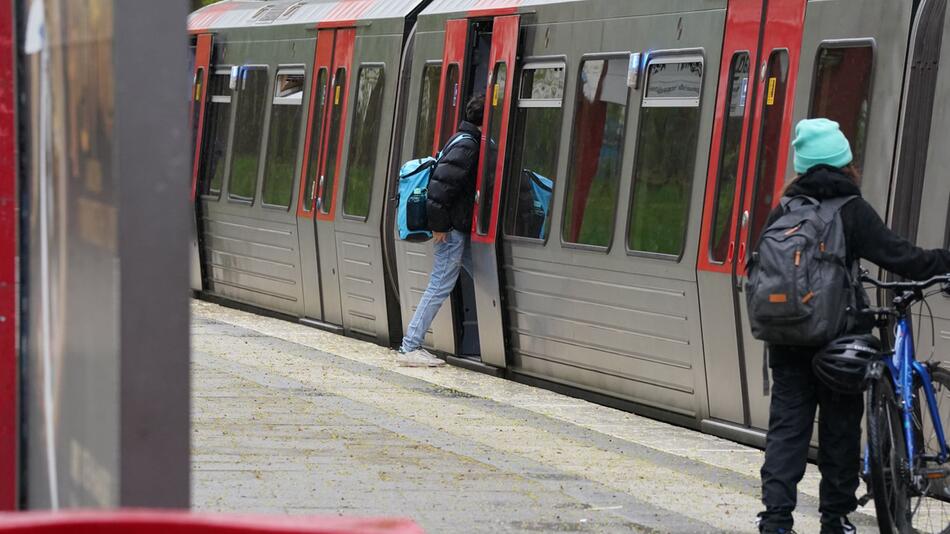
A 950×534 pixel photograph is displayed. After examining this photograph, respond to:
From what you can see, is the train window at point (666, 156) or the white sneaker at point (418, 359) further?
A: the white sneaker at point (418, 359)

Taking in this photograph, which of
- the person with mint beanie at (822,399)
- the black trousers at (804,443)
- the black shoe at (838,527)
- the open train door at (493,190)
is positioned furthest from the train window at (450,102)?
the black shoe at (838,527)

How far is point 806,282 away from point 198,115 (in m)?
13.6

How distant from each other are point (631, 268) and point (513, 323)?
174cm

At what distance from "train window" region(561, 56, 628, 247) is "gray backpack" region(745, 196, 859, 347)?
4.32 m

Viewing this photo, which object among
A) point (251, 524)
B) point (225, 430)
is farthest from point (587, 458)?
point (251, 524)

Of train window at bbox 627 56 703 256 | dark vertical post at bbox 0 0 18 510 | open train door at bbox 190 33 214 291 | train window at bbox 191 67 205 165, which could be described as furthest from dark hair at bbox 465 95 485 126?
dark vertical post at bbox 0 0 18 510

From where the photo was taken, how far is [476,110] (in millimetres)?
11906

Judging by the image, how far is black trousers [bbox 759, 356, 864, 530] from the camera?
610cm

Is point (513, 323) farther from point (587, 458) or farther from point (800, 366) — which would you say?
point (800, 366)

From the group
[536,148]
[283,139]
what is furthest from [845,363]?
[283,139]

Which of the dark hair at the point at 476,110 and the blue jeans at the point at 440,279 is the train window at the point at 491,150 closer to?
the dark hair at the point at 476,110

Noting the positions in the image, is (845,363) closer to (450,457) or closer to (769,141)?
(450,457)

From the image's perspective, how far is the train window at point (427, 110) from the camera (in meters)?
12.9

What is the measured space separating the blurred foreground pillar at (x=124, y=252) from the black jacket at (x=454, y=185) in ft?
27.6
